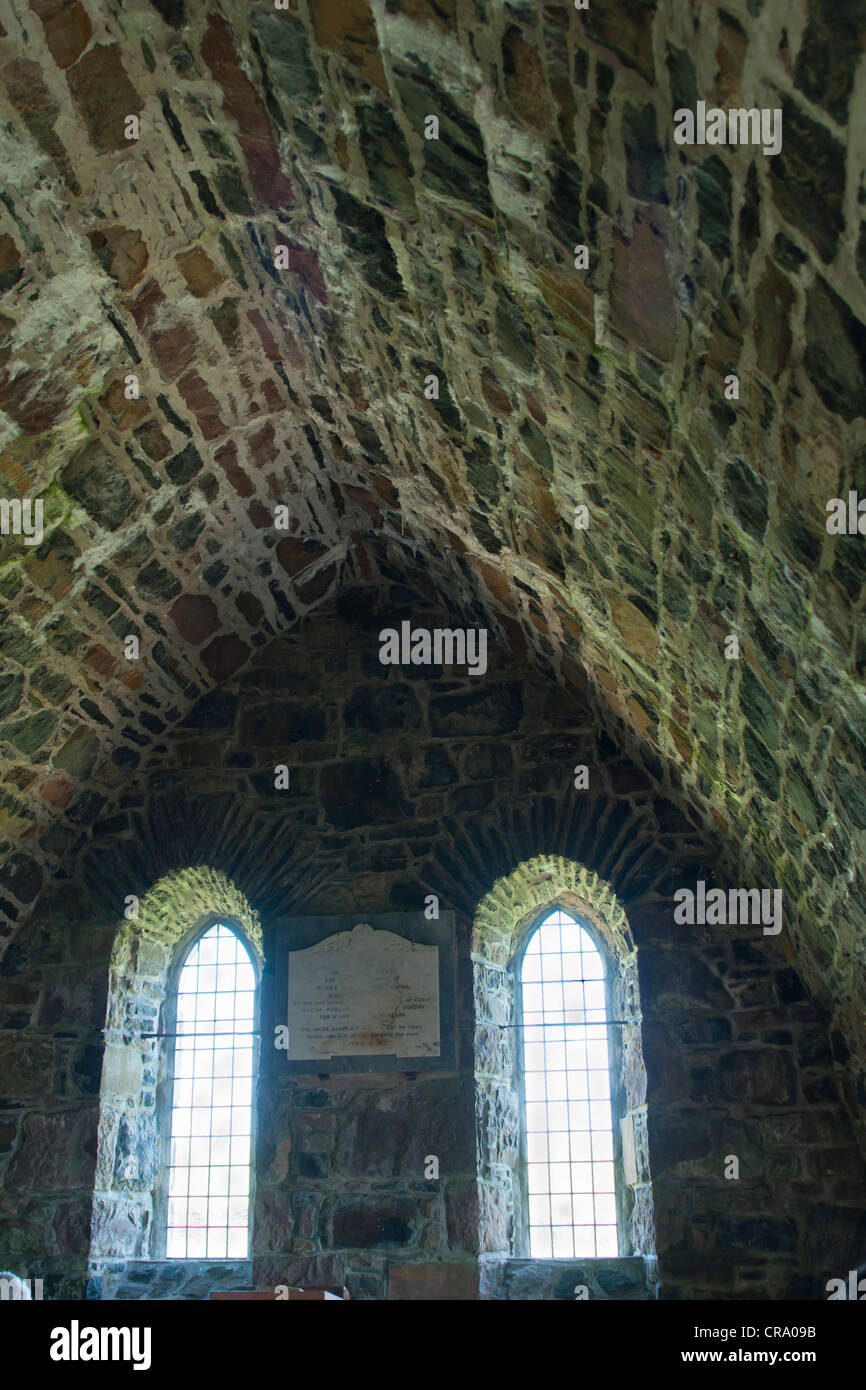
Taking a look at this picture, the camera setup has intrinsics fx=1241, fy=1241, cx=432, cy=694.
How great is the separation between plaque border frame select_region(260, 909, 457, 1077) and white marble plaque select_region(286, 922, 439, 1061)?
1.0 inches

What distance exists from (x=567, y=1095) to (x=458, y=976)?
740mm

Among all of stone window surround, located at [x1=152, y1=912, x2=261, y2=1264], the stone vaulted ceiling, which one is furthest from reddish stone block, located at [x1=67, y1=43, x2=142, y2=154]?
stone window surround, located at [x1=152, y1=912, x2=261, y2=1264]

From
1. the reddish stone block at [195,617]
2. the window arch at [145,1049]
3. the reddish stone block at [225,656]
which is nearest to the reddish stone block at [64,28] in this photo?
the reddish stone block at [195,617]

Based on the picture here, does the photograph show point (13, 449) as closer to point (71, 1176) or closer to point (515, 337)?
point (515, 337)

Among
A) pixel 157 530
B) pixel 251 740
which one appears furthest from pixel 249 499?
pixel 251 740

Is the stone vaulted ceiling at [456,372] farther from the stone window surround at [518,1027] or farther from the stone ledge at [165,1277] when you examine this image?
the stone ledge at [165,1277]

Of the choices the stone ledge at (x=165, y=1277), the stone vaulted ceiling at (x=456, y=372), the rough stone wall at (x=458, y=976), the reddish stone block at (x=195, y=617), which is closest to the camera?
the stone vaulted ceiling at (x=456, y=372)

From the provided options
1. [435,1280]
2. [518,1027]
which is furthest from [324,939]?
[435,1280]

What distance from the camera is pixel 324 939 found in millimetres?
A: 5715

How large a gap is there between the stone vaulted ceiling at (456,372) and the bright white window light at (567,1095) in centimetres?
111

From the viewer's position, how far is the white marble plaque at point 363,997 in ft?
18.0

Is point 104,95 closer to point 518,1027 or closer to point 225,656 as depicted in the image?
point 225,656

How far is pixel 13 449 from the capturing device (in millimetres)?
4363

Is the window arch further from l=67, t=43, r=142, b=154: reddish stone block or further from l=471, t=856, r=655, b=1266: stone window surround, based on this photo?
l=67, t=43, r=142, b=154: reddish stone block
